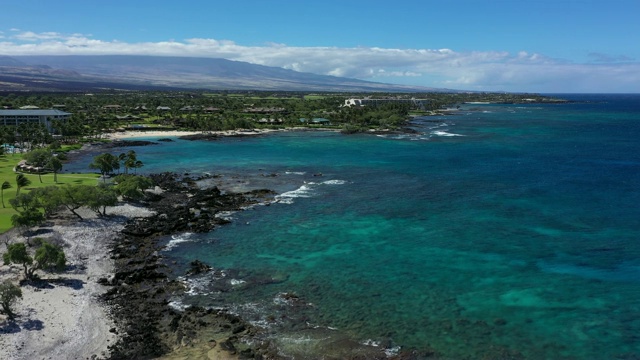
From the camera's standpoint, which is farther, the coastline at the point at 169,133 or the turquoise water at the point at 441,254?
the coastline at the point at 169,133

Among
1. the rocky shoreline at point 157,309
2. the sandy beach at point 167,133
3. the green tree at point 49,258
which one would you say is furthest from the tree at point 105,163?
the sandy beach at point 167,133

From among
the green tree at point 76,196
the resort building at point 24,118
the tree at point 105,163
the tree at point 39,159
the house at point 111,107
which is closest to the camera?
the green tree at point 76,196

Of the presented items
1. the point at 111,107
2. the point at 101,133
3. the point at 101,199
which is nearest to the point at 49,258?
the point at 101,199

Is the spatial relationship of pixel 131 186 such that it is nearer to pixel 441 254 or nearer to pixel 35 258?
pixel 35 258

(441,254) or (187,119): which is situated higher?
(187,119)

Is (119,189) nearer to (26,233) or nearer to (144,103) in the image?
(26,233)

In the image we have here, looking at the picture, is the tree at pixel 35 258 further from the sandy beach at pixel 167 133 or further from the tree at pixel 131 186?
the sandy beach at pixel 167 133
